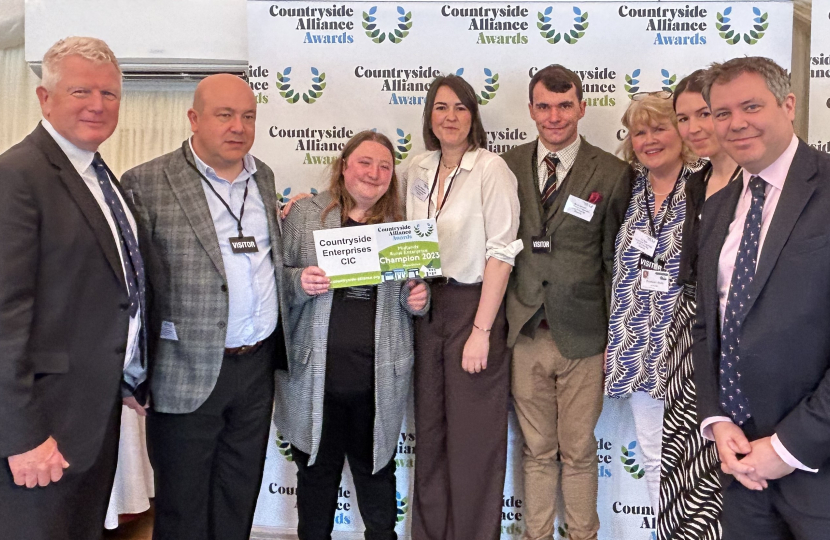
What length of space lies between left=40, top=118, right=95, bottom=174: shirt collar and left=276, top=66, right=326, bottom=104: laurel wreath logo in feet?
4.76

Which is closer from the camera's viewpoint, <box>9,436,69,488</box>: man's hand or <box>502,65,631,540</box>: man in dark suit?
<box>9,436,69,488</box>: man's hand

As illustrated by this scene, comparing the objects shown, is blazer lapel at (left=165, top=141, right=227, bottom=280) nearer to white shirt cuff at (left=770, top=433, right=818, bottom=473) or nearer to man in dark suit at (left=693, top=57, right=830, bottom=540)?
man in dark suit at (left=693, top=57, right=830, bottom=540)

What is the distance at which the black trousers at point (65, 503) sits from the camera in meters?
1.75

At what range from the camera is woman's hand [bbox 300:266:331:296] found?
8.07 ft

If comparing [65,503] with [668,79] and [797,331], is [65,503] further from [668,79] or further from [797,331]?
[668,79]

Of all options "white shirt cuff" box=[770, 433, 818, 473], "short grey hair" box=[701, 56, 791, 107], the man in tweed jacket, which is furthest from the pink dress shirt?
the man in tweed jacket

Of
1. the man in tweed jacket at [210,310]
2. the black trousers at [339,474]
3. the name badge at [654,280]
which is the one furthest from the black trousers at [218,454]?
the name badge at [654,280]

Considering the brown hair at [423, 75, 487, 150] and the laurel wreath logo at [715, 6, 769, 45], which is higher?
the laurel wreath logo at [715, 6, 769, 45]

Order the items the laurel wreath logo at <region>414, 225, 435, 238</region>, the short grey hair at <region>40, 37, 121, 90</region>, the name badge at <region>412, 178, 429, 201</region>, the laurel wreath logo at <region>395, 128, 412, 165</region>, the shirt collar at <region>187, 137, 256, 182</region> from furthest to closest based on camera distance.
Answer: the laurel wreath logo at <region>395, 128, 412, 165</region>
the name badge at <region>412, 178, 429, 201</region>
the laurel wreath logo at <region>414, 225, 435, 238</region>
the shirt collar at <region>187, 137, 256, 182</region>
the short grey hair at <region>40, 37, 121, 90</region>

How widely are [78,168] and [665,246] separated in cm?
212

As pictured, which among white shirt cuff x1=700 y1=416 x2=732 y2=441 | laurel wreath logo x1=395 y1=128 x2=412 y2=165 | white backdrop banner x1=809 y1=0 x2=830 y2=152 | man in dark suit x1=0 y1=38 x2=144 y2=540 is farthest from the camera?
laurel wreath logo x1=395 y1=128 x2=412 y2=165

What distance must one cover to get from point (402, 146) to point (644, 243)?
4.44 feet

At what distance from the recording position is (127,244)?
2031mm

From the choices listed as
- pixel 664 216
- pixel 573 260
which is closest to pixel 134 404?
pixel 573 260
